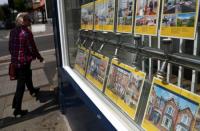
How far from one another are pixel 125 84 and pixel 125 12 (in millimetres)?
457

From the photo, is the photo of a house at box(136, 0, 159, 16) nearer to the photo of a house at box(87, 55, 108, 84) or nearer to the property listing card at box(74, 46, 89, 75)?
the photo of a house at box(87, 55, 108, 84)

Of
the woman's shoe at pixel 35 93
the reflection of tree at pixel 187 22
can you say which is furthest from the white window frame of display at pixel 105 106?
the woman's shoe at pixel 35 93

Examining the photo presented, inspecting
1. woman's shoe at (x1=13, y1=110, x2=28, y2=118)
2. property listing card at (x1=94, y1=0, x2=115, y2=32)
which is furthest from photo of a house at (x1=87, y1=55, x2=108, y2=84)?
woman's shoe at (x1=13, y1=110, x2=28, y2=118)

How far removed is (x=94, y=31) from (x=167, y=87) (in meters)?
1.38

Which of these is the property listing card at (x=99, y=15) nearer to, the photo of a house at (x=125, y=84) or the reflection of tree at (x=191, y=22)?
the photo of a house at (x=125, y=84)

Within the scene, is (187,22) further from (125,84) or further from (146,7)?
(125,84)

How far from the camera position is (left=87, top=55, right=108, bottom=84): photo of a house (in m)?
2.30

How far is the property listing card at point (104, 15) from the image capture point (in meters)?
2.16

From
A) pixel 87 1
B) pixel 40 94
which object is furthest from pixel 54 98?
pixel 87 1

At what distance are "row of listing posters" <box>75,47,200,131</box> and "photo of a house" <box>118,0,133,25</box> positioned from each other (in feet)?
0.90

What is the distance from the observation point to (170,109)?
1.40 meters

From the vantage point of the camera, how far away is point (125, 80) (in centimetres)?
190

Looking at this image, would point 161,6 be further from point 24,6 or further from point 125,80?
point 24,6

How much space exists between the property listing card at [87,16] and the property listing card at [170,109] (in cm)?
134
